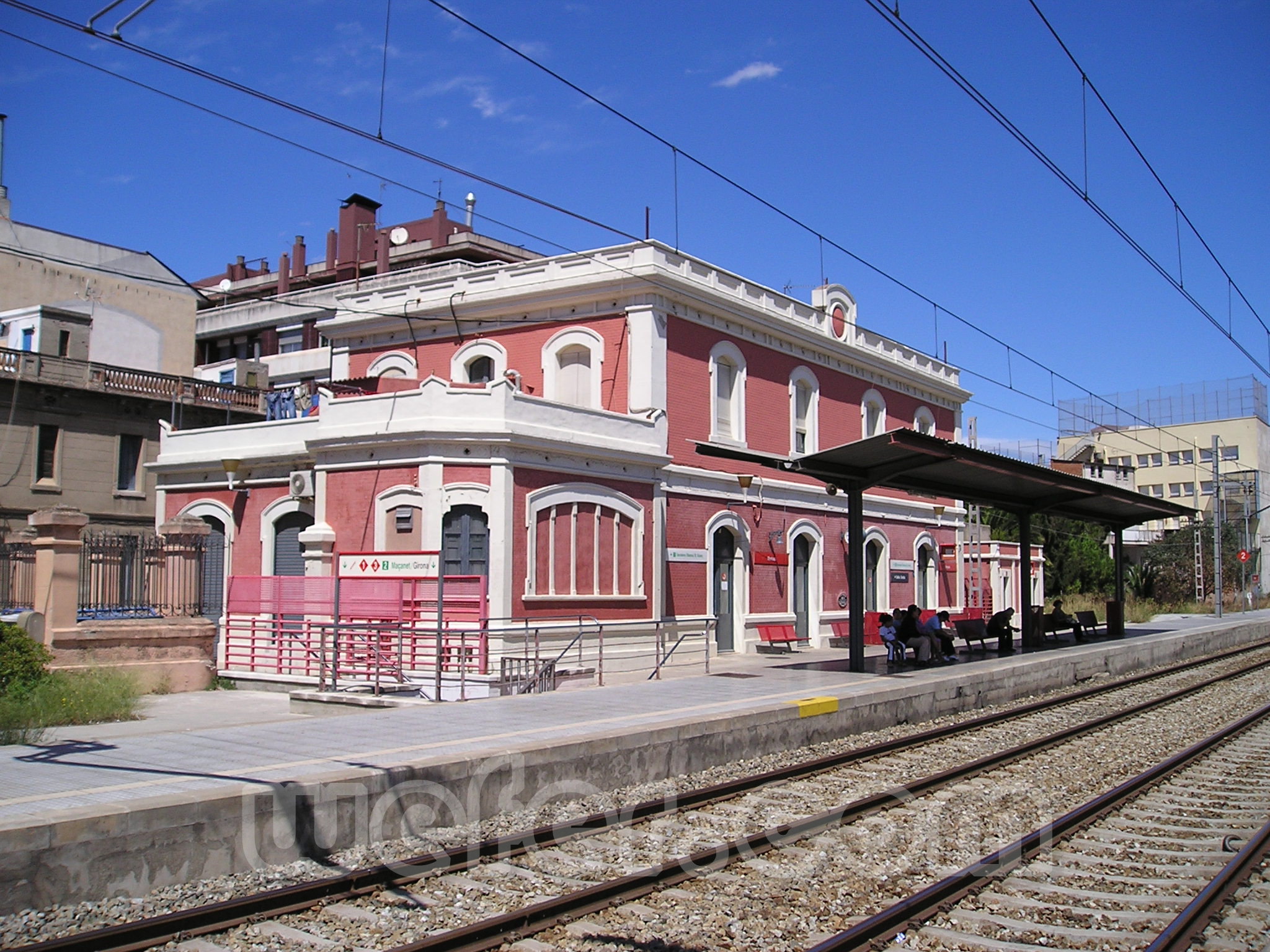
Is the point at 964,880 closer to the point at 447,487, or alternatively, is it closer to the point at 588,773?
the point at 588,773

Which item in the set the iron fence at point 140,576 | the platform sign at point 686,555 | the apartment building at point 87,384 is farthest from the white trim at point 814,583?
the apartment building at point 87,384

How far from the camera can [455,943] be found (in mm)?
5703

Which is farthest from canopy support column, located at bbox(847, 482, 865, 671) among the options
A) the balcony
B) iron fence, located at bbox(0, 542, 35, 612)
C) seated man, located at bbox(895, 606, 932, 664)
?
iron fence, located at bbox(0, 542, 35, 612)

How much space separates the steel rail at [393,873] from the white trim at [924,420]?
74.4ft

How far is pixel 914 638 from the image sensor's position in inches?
766

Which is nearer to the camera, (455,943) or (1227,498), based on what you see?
(455,943)

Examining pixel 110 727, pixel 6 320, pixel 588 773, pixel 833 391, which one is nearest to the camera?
pixel 588 773

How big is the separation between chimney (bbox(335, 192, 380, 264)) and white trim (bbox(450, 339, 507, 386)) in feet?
83.6

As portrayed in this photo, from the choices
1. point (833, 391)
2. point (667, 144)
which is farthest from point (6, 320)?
point (667, 144)

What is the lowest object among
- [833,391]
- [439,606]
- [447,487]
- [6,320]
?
[439,606]

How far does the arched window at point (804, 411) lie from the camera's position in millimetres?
27859

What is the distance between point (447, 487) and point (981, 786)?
11709mm

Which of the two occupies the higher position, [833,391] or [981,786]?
[833,391]

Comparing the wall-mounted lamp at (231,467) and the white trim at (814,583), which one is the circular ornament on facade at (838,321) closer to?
the white trim at (814,583)
